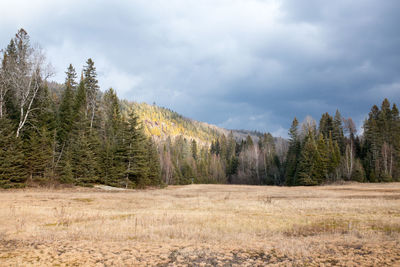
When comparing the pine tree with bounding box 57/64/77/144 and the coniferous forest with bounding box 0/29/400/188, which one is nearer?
the coniferous forest with bounding box 0/29/400/188

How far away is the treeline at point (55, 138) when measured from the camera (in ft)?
109

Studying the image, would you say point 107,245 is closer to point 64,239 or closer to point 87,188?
point 64,239

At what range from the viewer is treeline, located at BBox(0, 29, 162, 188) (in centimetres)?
3325

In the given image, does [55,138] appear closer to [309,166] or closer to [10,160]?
[10,160]

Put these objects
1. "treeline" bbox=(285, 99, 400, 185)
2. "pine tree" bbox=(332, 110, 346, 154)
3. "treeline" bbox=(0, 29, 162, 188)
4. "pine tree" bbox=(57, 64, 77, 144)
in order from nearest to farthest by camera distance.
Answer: "treeline" bbox=(0, 29, 162, 188)
"pine tree" bbox=(57, 64, 77, 144)
"treeline" bbox=(285, 99, 400, 185)
"pine tree" bbox=(332, 110, 346, 154)

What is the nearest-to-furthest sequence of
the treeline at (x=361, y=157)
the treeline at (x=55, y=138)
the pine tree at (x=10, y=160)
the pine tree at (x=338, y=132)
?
1. the pine tree at (x=10, y=160)
2. the treeline at (x=55, y=138)
3. the treeline at (x=361, y=157)
4. the pine tree at (x=338, y=132)

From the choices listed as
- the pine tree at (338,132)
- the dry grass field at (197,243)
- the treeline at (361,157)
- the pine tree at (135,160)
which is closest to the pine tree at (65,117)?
the pine tree at (135,160)

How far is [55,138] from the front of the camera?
1615 inches

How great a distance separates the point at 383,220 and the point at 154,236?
12505mm

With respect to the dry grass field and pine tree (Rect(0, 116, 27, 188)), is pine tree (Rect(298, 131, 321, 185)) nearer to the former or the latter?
the dry grass field

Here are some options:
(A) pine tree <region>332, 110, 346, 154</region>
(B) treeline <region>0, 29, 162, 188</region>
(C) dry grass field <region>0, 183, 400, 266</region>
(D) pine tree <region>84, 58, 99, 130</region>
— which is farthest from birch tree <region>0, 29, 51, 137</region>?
(A) pine tree <region>332, 110, 346, 154</region>

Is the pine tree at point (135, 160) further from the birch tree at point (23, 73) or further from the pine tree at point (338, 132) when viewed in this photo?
the pine tree at point (338, 132)

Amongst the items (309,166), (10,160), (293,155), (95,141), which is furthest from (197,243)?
(293,155)

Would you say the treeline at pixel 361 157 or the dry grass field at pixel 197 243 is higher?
the treeline at pixel 361 157
